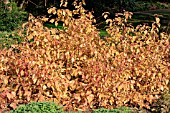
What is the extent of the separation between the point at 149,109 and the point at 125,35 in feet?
4.25

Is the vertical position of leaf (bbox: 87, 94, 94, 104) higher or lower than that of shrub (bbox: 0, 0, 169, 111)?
lower

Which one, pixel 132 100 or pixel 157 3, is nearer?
pixel 132 100

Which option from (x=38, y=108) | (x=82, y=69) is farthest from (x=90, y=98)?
(x=38, y=108)

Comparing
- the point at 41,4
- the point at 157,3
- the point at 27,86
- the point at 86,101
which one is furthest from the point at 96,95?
the point at 157,3

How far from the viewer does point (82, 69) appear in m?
5.71

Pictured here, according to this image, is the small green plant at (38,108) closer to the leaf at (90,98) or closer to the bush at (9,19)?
the leaf at (90,98)

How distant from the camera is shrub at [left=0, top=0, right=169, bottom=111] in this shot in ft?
17.4

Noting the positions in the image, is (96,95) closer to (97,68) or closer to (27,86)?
(97,68)

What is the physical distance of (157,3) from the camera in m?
28.3

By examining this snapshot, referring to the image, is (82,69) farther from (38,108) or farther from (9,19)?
(9,19)

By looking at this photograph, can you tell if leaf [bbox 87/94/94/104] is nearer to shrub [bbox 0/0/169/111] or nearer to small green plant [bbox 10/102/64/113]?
shrub [bbox 0/0/169/111]

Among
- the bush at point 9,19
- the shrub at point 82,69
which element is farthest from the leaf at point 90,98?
the bush at point 9,19

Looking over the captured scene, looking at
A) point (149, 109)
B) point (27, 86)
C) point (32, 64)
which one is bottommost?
point (149, 109)

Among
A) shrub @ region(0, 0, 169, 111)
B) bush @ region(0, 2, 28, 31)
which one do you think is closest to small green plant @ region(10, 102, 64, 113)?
shrub @ region(0, 0, 169, 111)
